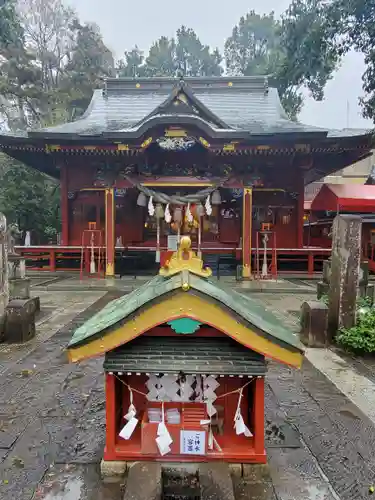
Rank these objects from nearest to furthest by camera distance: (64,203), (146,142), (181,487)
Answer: (181,487)
(146,142)
(64,203)

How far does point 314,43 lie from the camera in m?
16.2

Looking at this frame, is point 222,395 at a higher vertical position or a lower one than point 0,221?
lower

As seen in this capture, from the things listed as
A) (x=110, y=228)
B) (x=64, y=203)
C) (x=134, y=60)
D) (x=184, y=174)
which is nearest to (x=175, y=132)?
(x=184, y=174)

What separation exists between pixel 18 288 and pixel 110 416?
6.58m

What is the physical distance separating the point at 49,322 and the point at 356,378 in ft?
19.0

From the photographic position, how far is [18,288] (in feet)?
28.3

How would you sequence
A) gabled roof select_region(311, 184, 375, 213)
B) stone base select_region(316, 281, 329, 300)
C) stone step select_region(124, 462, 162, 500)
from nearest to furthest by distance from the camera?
1. stone step select_region(124, 462, 162, 500)
2. stone base select_region(316, 281, 329, 300)
3. gabled roof select_region(311, 184, 375, 213)

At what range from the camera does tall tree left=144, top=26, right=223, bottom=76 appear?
48.2 m

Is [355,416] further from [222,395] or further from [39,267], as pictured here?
[39,267]

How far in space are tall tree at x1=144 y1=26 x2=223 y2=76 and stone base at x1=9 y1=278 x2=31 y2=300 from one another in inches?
1766

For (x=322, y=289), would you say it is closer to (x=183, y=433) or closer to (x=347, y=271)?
(x=347, y=271)

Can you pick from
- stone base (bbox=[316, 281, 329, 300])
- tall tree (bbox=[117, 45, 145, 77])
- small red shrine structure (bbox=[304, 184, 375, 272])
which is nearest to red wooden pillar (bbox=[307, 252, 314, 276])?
small red shrine structure (bbox=[304, 184, 375, 272])

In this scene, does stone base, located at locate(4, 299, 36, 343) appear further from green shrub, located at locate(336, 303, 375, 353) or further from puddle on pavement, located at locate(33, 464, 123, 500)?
green shrub, located at locate(336, 303, 375, 353)

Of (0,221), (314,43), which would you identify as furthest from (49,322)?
(314,43)
